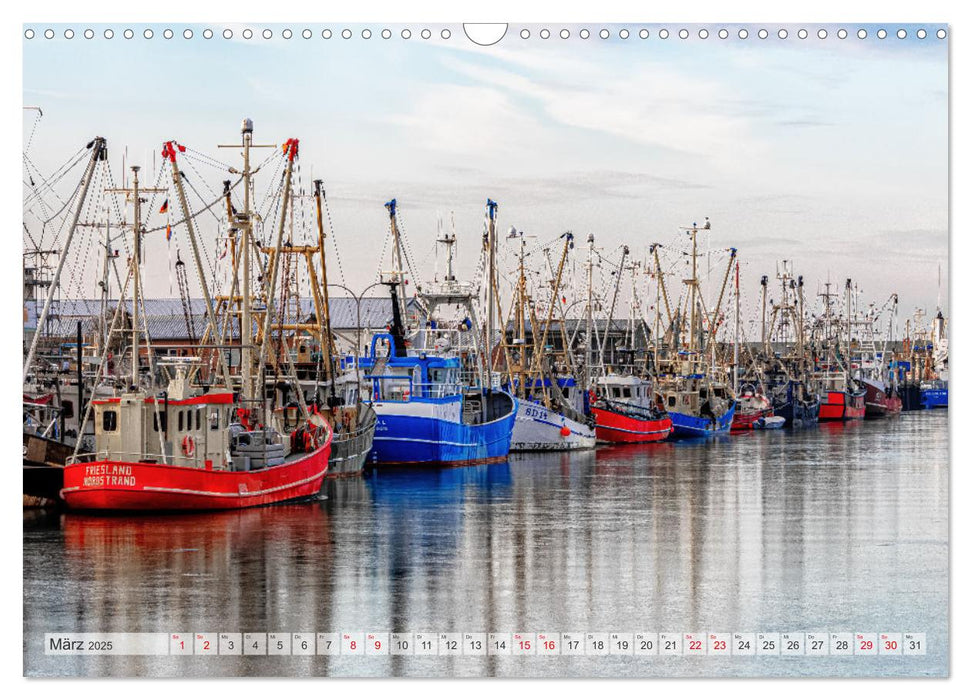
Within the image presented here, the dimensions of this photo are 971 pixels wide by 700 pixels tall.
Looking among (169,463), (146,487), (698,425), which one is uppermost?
(169,463)

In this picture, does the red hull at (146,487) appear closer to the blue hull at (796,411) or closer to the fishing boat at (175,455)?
the fishing boat at (175,455)

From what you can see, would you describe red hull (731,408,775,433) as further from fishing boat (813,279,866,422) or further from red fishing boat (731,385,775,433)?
fishing boat (813,279,866,422)

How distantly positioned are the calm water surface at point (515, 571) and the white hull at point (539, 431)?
21.8 metres

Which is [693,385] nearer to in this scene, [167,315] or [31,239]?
[167,315]

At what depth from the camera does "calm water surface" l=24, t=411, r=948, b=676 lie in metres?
17.6

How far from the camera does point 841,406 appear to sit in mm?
98062

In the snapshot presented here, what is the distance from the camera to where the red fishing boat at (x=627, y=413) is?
75.1m

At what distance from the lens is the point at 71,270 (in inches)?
1093

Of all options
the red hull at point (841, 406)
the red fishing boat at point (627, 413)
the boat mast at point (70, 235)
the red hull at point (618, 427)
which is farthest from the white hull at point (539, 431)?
the boat mast at point (70, 235)

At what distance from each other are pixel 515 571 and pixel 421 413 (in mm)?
26203

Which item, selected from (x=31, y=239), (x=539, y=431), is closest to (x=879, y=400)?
(x=539, y=431)

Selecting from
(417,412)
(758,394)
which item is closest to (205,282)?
(417,412)

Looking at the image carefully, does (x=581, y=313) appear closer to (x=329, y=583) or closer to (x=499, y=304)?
(x=499, y=304)

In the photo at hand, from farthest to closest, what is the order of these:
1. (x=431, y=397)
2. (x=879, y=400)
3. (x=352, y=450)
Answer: (x=879, y=400) < (x=431, y=397) < (x=352, y=450)
